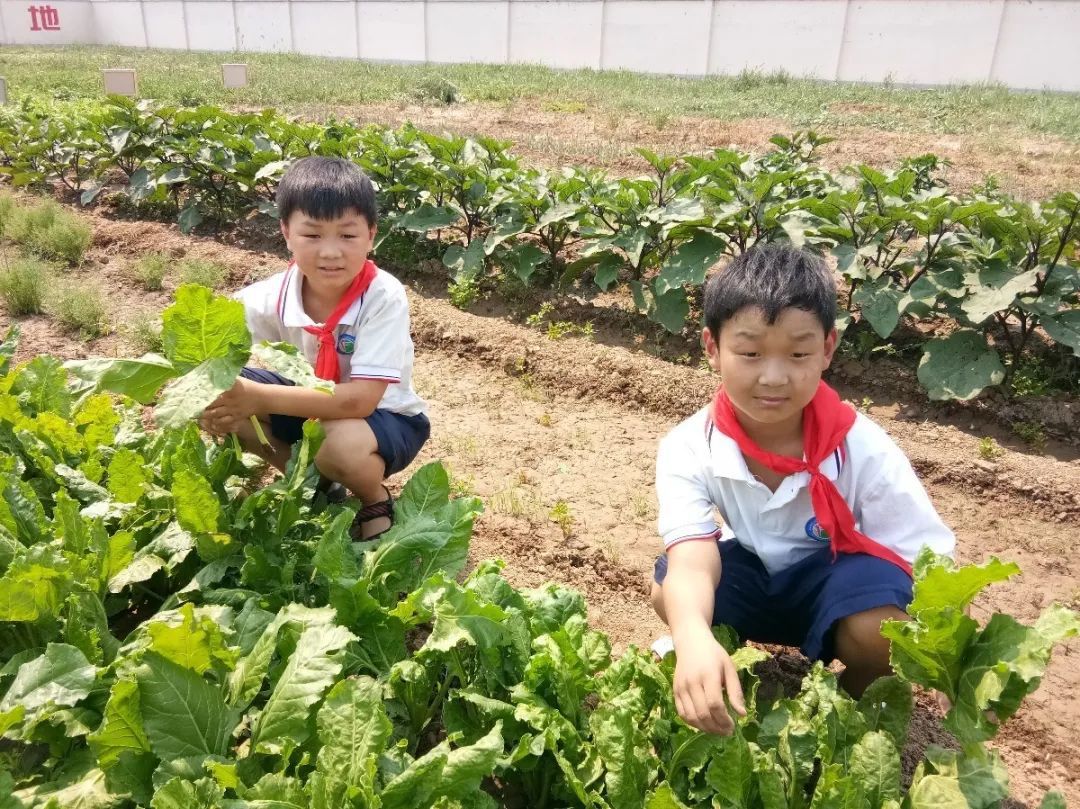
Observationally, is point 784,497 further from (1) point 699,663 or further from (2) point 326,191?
(2) point 326,191

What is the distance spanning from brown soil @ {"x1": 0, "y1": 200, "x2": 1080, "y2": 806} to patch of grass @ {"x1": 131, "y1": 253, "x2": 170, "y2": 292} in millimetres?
242

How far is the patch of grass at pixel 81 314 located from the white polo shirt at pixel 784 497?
144 inches

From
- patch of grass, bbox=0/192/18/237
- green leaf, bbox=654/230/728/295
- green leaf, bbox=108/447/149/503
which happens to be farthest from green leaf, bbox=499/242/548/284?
patch of grass, bbox=0/192/18/237

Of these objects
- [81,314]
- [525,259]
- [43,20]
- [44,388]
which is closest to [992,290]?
[525,259]

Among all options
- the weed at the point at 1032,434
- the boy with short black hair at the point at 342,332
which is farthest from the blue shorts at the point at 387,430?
the weed at the point at 1032,434

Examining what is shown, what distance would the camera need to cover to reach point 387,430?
2.57 metres

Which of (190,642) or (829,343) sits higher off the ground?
(829,343)

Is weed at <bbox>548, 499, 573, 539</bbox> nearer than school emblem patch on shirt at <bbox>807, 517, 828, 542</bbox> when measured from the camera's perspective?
No

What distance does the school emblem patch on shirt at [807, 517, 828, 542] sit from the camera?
6.23 ft

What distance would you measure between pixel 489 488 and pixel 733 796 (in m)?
1.79

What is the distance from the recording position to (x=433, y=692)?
2.01m

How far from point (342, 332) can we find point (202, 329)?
73 centimetres

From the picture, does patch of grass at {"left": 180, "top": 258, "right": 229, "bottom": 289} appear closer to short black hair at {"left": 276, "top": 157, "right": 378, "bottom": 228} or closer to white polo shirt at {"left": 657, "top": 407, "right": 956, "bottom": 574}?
short black hair at {"left": 276, "top": 157, "right": 378, "bottom": 228}

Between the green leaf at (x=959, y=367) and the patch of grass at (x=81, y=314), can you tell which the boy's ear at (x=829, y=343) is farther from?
the patch of grass at (x=81, y=314)
